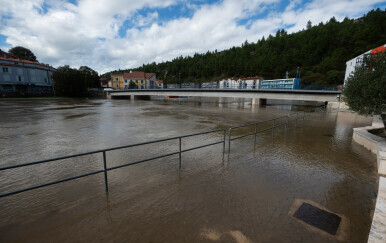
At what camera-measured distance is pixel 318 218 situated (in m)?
3.56

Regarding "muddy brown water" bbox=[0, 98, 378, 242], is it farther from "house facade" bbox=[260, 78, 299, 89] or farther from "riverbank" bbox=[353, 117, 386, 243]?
"house facade" bbox=[260, 78, 299, 89]

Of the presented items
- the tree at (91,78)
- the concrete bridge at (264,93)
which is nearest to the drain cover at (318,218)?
the concrete bridge at (264,93)

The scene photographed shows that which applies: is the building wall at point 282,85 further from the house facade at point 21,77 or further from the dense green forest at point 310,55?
the house facade at point 21,77

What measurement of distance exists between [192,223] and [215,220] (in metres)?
0.46

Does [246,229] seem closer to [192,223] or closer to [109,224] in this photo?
[192,223]

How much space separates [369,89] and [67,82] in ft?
217

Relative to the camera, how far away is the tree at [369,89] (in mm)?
7652

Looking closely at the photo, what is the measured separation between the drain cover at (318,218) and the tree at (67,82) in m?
65.9

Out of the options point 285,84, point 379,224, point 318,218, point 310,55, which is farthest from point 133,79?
point 310,55

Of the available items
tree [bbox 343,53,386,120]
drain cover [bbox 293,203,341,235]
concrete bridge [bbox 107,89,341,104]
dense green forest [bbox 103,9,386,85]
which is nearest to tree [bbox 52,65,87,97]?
concrete bridge [bbox 107,89,341,104]

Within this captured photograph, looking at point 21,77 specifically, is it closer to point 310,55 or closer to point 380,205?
point 380,205

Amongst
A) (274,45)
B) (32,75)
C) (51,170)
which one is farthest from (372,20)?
(32,75)

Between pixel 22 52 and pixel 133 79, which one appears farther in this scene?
pixel 133 79

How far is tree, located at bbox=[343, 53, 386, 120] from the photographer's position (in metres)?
7.65
